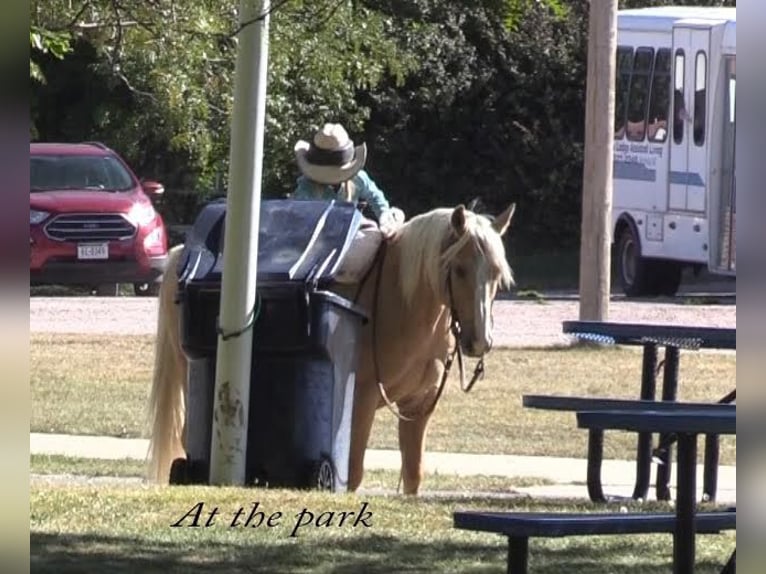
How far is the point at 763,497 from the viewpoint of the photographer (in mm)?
2367

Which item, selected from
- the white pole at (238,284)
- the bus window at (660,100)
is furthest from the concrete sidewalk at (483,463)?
the bus window at (660,100)

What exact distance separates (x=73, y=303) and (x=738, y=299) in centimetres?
1981

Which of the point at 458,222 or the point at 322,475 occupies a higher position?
the point at 458,222

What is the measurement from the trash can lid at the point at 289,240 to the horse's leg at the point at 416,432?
2.85 feet

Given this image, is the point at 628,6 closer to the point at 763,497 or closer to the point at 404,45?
the point at 404,45

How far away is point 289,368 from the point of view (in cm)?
873

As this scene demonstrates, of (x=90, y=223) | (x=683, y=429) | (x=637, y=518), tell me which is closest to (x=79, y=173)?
(x=90, y=223)

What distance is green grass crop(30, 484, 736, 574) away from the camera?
6406mm

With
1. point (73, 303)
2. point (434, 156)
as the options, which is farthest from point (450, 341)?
point (434, 156)

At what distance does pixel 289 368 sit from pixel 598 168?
9.22 m

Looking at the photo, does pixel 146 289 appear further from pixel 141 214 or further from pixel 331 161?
pixel 331 161

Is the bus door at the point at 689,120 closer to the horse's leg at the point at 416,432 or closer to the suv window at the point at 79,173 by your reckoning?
the suv window at the point at 79,173

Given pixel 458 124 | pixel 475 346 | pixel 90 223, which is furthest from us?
pixel 458 124

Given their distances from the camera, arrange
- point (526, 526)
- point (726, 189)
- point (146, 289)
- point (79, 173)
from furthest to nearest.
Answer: point (146, 289) < point (79, 173) < point (726, 189) < point (526, 526)
